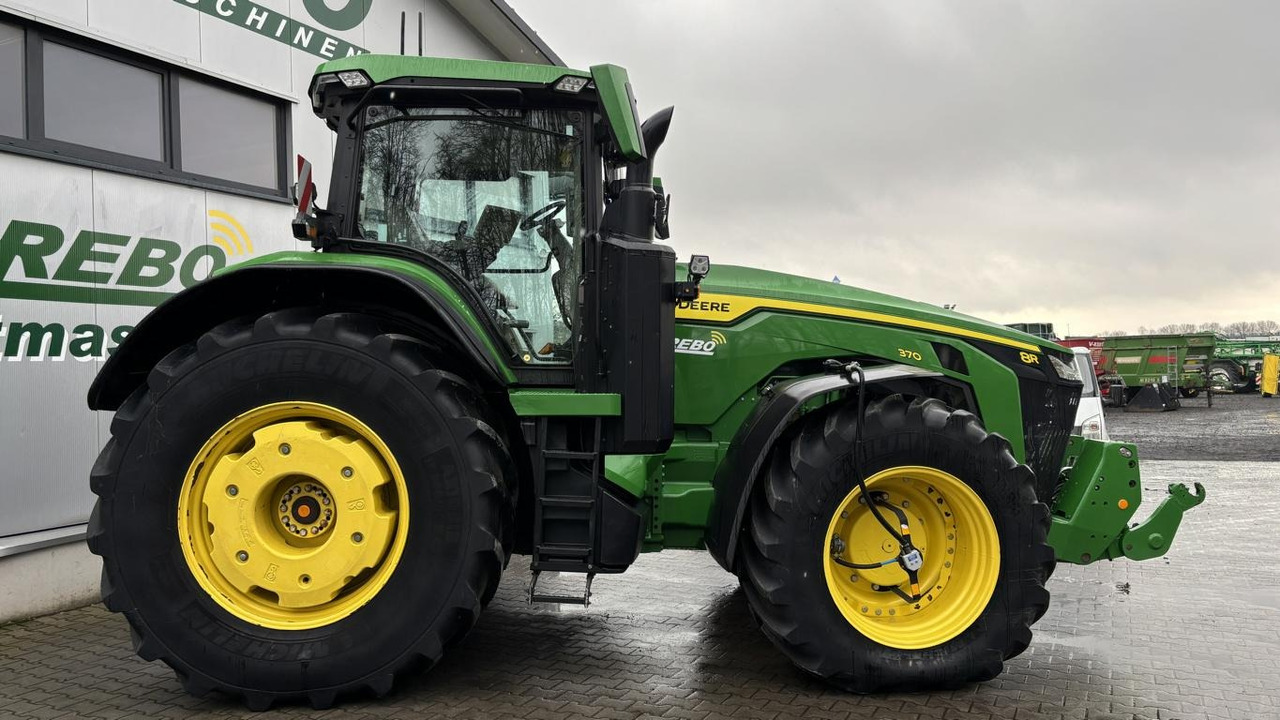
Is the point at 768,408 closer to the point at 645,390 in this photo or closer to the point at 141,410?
the point at 645,390

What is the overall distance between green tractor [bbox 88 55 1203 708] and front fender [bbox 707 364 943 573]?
16mm

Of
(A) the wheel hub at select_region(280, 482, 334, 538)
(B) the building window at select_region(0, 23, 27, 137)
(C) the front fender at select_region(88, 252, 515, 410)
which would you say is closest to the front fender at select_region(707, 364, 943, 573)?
(C) the front fender at select_region(88, 252, 515, 410)

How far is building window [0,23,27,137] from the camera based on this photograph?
197 inches

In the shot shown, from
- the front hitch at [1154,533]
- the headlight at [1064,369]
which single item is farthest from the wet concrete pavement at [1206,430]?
the front hitch at [1154,533]

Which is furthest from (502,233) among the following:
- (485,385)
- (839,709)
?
(839,709)

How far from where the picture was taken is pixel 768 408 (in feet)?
13.1

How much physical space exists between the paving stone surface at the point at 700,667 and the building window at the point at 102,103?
9.15 ft

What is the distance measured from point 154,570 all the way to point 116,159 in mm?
3112

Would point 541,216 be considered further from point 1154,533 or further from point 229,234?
point 229,234

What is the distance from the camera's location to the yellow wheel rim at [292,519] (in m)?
3.65

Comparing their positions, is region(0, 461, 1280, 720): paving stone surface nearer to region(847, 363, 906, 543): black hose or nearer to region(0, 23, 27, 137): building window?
region(847, 363, 906, 543): black hose

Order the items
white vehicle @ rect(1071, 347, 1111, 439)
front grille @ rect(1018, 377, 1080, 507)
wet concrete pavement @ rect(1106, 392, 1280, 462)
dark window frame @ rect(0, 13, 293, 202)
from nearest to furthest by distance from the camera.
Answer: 1. front grille @ rect(1018, 377, 1080, 507)
2. dark window frame @ rect(0, 13, 293, 202)
3. white vehicle @ rect(1071, 347, 1111, 439)
4. wet concrete pavement @ rect(1106, 392, 1280, 462)

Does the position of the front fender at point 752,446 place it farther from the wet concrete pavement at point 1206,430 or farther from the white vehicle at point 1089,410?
the wet concrete pavement at point 1206,430

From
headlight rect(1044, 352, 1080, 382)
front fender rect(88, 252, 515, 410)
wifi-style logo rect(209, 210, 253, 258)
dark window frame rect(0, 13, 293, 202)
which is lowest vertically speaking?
headlight rect(1044, 352, 1080, 382)
